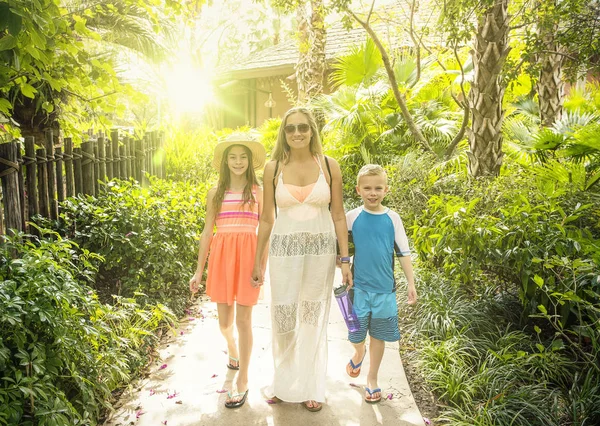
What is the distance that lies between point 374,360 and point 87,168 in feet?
11.7

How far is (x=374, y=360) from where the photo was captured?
10.7ft

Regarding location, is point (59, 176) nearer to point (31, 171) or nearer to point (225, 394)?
point (31, 171)

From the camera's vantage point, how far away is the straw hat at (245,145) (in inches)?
143

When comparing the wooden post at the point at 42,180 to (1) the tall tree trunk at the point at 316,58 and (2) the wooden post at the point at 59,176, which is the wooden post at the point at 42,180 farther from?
(1) the tall tree trunk at the point at 316,58

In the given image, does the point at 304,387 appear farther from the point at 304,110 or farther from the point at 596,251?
the point at 596,251

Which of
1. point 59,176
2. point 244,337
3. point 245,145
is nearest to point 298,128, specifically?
point 245,145

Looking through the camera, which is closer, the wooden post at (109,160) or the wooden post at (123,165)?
the wooden post at (109,160)

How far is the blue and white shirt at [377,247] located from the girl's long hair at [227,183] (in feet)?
2.72

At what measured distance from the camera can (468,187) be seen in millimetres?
5594

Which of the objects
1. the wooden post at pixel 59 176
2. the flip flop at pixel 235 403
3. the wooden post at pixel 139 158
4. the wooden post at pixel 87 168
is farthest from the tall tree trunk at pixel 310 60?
the flip flop at pixel 235 403

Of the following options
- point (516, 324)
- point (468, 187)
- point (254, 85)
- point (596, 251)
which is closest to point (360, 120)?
point (468, 187)

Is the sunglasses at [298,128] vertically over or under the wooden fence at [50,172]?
over

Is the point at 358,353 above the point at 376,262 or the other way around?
the other way around

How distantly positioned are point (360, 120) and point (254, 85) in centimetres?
1168
